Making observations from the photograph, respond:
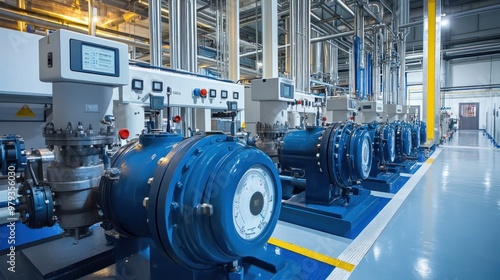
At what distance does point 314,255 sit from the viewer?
1.69 meters

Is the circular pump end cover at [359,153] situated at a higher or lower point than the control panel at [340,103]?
lower

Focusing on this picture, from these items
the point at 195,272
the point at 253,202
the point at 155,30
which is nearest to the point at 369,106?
the point at 155,30

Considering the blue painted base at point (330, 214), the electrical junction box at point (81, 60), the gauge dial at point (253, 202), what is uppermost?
the electrical junction box at point (81, 60)

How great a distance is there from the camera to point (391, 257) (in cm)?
166

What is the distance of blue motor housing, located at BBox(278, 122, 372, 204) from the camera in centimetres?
210

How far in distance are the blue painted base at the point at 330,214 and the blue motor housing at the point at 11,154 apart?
1.76 meters

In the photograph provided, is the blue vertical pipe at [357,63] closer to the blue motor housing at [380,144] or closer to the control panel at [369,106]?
the control panel at [369,106]

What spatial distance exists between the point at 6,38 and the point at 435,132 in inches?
291

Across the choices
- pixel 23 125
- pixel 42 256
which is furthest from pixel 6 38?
pixel 42 256

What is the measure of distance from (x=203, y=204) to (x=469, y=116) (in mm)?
16909

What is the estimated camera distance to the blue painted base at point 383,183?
309 cm

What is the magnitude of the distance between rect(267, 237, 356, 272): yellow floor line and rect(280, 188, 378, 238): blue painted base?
35 cm

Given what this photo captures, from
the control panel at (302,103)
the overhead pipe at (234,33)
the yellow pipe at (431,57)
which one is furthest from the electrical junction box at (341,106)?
the yellow pipe at (431,57)

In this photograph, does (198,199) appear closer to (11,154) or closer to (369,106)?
(11,154)
